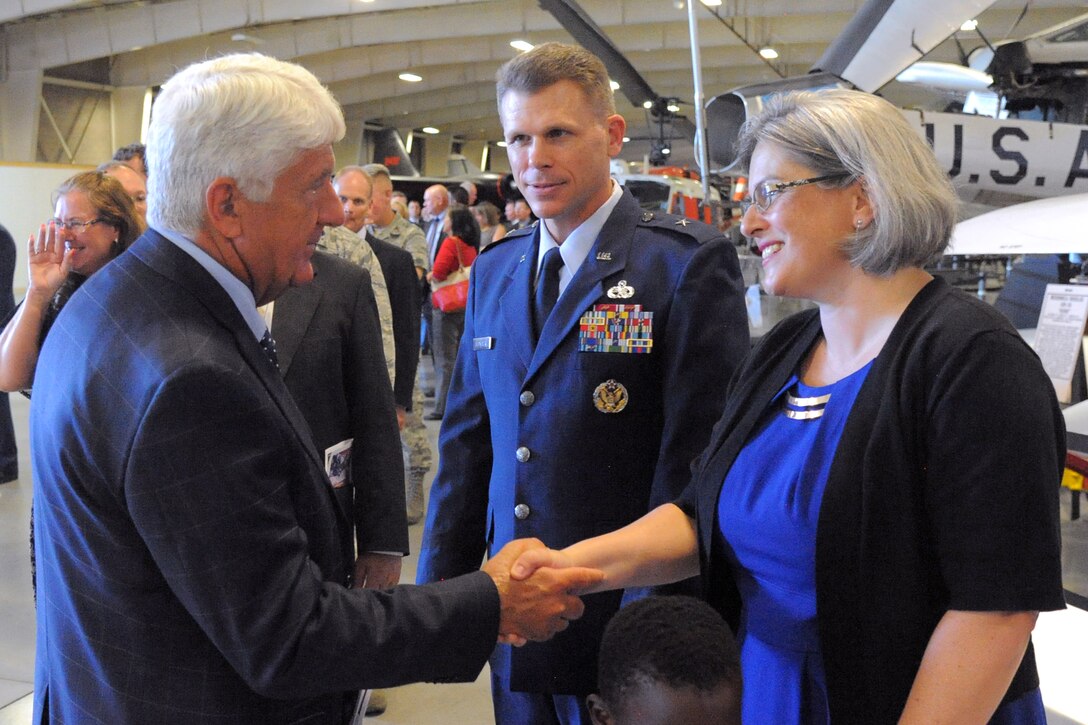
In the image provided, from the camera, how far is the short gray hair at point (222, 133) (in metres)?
1.11

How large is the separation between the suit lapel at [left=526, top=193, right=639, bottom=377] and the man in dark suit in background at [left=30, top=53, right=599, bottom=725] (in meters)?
0.62

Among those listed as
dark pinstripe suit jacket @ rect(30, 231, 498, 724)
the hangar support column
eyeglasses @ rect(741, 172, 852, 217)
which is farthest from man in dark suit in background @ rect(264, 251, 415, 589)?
the hangar support column

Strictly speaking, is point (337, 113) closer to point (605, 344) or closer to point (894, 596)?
point (605, 344)

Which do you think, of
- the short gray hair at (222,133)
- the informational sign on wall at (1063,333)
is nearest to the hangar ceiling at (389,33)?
the informational sign on wall at (1063,333)

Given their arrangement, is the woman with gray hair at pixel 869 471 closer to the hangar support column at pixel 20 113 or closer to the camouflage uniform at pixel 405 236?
the camouflage uniform at pixel 405 236

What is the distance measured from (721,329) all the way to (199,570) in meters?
1.01

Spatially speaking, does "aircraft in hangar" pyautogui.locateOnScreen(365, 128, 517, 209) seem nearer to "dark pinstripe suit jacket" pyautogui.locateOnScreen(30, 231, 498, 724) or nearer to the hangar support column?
the hangar support column

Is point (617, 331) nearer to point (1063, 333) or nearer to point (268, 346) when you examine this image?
point (268, 346)

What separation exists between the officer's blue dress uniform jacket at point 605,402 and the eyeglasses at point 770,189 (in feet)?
1.04

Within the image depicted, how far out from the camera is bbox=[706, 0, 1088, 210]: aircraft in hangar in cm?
555

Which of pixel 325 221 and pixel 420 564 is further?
pixel 420 564

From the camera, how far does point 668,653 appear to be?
1208 mm

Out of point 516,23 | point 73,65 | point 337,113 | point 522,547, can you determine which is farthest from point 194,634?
point 73,65

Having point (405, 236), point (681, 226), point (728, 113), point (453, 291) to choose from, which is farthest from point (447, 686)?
point (453, 291)
